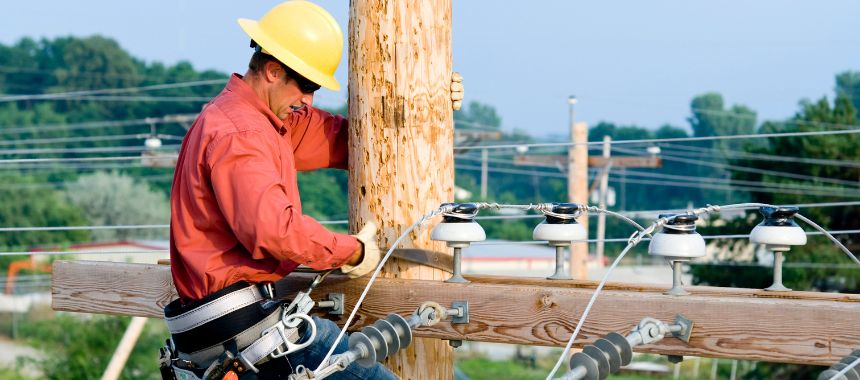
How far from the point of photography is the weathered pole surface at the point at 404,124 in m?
4.76

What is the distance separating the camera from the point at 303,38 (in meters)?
4.27

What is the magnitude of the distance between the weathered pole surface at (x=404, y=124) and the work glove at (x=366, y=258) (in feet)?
0.81

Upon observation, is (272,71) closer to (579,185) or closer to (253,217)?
(253,217)

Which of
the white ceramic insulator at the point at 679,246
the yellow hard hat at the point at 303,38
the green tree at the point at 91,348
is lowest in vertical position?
the green tree at the point at 91,348

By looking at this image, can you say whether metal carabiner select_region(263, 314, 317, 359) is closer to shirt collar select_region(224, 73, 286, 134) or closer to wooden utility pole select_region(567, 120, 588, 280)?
shirt collar select_region(224, 73, 286, 134)

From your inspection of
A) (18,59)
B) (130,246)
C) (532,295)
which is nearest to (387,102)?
(532,295)

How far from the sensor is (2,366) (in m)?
32.2

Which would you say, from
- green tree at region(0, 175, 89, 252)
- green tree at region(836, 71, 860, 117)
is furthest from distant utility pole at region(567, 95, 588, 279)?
green tree at region(836, 71, 860, 117)

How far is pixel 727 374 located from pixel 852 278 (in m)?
9.73

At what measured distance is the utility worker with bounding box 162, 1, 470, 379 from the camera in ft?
12.8

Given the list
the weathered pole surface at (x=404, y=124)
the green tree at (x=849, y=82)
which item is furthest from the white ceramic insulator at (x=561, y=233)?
the green tree at (x=849, y=82)

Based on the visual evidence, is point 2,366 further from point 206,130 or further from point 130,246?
point 206,130

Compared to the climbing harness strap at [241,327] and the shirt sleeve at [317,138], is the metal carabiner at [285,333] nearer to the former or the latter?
the climbing harness strap at [241,327]

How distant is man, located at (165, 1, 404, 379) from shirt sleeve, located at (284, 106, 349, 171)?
0.48 m
